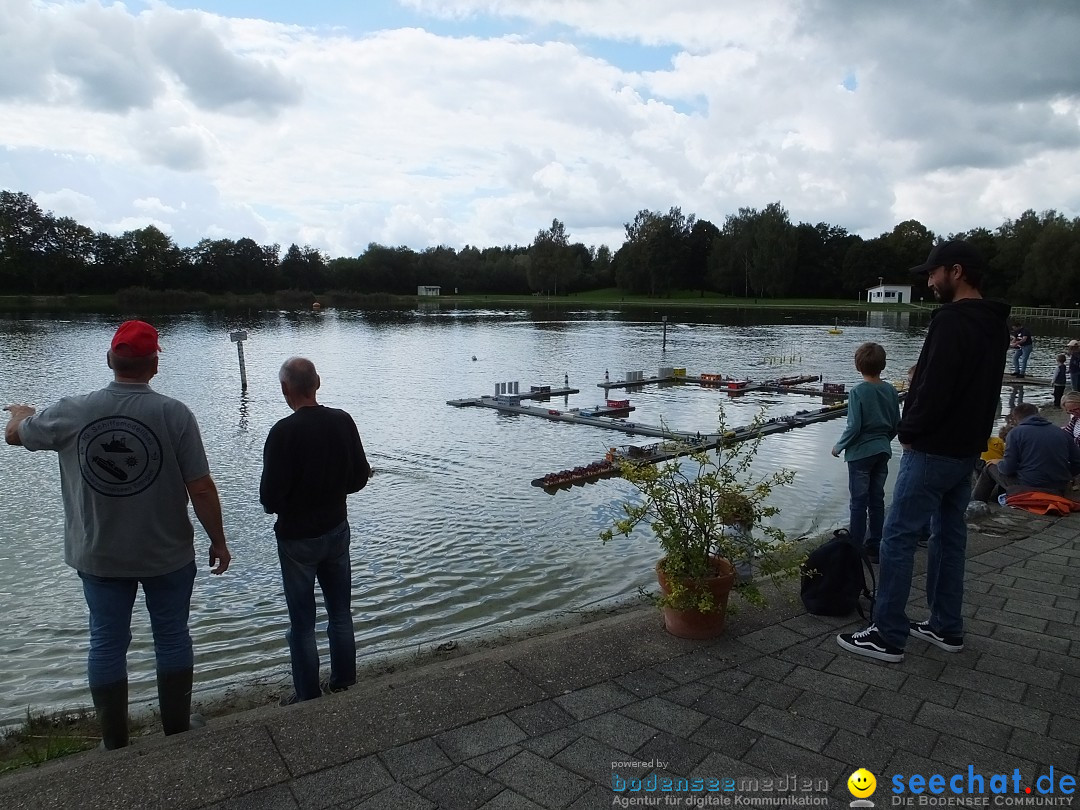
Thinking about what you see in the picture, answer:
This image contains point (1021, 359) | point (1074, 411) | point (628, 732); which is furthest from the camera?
point (1021, 359)

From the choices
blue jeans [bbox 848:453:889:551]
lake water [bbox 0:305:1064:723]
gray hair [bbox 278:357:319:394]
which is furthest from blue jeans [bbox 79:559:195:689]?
blue jeans [bbox 848:453:889:551]

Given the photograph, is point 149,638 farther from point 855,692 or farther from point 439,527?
point 855,692

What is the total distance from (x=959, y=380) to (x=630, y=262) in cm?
10947

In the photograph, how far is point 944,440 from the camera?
11.5 feet

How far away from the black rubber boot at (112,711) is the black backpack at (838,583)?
377cm

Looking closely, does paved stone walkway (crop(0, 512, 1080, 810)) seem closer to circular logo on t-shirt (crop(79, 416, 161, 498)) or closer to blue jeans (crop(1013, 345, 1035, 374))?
circular logo on t-shirt (crop(79, 416, 161, 498))

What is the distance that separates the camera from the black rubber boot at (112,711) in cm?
343

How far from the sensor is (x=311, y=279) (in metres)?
115

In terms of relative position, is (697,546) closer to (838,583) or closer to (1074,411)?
(838,583)

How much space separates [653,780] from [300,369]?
2.61 metres

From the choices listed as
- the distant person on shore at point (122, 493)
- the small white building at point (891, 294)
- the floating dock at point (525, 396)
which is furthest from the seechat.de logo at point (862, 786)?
the small white building at point (891, 294)

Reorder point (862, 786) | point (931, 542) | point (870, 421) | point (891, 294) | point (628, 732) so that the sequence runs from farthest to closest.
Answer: point (891, 294) < point (870, 421) < point (931, 542) < point (628, 732) < point (862, 786)

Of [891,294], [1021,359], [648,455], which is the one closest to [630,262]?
[891,294]

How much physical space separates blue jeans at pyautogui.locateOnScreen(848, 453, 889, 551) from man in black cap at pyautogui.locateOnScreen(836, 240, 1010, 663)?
6.21ft
